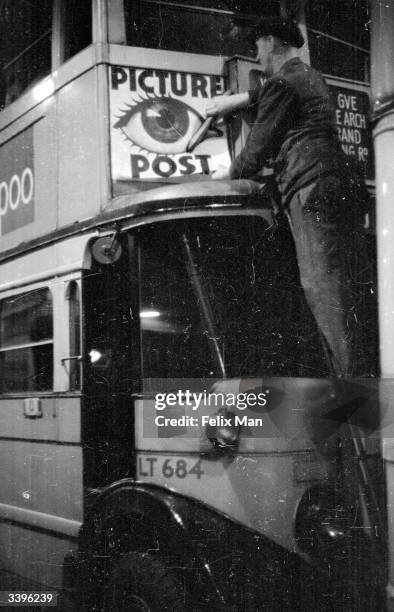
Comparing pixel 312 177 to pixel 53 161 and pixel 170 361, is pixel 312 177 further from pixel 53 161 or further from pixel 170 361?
pixel 53 161

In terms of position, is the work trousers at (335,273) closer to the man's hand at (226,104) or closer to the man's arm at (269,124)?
the man's arm at (269,124)

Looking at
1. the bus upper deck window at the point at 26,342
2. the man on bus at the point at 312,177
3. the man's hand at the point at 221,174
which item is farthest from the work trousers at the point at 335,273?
the bus upper deck window at the point at 26,342

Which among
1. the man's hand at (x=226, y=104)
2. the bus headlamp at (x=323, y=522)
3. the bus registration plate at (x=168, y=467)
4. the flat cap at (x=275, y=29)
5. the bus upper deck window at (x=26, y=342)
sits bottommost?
the bus headlamp at (x=323, y=522)

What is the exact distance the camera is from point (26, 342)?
4.22 m

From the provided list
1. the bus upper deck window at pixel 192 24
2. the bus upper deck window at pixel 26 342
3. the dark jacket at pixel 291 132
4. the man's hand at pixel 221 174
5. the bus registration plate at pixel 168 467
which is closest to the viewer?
the bus registration plate at pixel 168 467

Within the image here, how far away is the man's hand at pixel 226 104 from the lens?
11.3ft

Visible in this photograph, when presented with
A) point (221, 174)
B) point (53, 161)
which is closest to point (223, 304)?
point (221, 174)

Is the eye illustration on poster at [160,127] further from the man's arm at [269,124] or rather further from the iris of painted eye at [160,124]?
the man's arm at [269,124]

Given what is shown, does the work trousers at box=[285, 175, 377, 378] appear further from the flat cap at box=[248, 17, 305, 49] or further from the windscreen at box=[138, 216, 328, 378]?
the flat cap at box=[248, 17, 305, 49]

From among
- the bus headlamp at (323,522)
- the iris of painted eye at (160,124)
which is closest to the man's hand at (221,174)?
the iris of painted eye at (160,124)

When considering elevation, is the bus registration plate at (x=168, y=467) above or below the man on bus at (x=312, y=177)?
below

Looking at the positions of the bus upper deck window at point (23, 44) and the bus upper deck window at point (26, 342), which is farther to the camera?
the bus upper deck window at point (23, 44)

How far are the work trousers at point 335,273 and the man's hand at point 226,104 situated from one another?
2.18 ft

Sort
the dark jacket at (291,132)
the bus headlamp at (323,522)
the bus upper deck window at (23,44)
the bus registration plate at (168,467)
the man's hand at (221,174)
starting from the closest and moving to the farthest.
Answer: the bus headlamp at (323,522)
the bus registration plate at (168,467)
the dark jacket at (291,132)
the man's hand at (221,174)
the bus upper deck window at (23,44)
